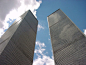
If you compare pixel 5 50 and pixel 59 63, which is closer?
pixel 59 63

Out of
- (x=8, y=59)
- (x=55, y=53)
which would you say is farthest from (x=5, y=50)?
(x=55, y=53)

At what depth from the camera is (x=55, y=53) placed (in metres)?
10.9

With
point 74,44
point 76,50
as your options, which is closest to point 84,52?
point 76,50

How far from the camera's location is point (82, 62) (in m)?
7.68

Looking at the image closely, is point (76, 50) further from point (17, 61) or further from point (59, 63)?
point (17, 61)

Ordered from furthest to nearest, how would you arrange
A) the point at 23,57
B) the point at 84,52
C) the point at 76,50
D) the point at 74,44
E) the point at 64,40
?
the point at 23,57 < the point at 64,40 < the point at 74,44 < the point at 76,50 < the point at 84,52

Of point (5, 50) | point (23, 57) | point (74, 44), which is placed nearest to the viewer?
point (74, 44)

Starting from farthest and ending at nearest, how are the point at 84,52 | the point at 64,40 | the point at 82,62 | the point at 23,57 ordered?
the point at 23,57, the point at 64,40, the point at 84,52, the point at 82,62

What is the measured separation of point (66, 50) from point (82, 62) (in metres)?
2.51

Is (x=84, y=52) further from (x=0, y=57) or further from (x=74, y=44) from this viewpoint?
(x=0, y=57)

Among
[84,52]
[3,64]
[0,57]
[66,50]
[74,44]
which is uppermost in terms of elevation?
[74,44]

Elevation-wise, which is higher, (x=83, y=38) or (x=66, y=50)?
(x=83, y=38)

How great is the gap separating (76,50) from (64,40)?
2589mm

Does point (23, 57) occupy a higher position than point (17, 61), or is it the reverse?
point (23, 57)
